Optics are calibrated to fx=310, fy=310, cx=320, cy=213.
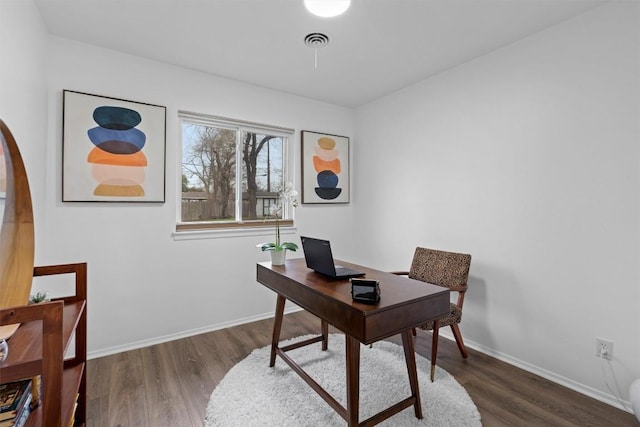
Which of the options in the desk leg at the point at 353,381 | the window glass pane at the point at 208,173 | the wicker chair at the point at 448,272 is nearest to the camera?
the desk leg at the point at 353,381

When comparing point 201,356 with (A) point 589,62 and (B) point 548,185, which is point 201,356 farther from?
(A) point 589,62

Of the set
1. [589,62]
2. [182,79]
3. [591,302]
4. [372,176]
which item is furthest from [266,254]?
[589,62]

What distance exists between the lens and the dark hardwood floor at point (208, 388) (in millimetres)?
1804

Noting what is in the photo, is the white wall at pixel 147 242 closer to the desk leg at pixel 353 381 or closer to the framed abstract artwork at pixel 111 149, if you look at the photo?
the framed abstract artwork at pixel 111 149

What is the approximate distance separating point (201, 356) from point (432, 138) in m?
2.87

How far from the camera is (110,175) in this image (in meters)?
2.49

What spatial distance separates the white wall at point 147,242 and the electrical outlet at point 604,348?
2708mm

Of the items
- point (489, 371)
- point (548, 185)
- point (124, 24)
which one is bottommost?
point (489, 371)

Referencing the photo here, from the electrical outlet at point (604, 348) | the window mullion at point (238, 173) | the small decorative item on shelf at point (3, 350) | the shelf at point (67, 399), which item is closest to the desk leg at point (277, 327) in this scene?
the shelf at point (67, 399)

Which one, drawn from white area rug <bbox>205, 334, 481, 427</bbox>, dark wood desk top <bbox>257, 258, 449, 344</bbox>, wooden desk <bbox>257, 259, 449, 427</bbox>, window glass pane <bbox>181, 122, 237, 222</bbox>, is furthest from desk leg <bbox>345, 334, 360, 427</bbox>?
window glass pane <bbox>181, 122, 237, 222</bbox>

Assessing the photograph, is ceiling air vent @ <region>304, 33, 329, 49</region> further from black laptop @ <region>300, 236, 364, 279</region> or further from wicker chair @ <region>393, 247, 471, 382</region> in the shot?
wicker chair @ <region>393, 247, 471, 382</region>

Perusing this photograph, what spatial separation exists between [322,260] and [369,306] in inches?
22.3

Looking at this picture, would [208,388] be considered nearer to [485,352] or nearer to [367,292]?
[367,292]

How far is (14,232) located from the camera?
122 centimetres
